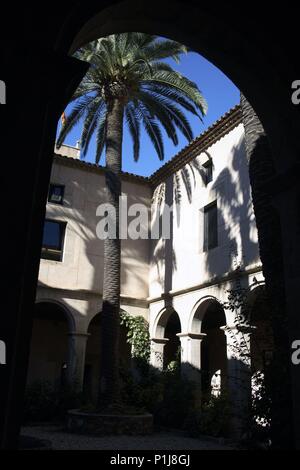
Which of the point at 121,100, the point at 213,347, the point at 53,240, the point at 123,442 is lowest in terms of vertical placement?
the point at 123,442

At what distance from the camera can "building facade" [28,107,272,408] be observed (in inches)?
586

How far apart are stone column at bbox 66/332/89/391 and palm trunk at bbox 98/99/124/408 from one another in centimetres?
351

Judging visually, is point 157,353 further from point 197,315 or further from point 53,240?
point 53,240

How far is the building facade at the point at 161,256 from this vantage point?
48.9 feet

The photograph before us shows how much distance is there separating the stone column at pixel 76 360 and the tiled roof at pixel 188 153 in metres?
6.76

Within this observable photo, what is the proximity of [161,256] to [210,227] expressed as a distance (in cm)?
A: 319

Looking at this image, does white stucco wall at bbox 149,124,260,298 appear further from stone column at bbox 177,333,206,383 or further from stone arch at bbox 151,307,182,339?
stone column at bbox 177,333,206,383

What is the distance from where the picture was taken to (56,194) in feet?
59.4

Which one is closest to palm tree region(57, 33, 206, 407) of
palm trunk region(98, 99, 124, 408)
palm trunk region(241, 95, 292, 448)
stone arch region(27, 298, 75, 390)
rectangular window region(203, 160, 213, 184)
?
palm trunk region(98, 99, 124, 408)

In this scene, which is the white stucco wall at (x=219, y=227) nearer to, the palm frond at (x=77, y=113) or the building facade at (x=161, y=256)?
the building facade at (x=161, y=256)

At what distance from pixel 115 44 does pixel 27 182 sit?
522 inches

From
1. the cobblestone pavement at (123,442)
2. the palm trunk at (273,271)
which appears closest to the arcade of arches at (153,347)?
the cobblestone pavement at (123,442)

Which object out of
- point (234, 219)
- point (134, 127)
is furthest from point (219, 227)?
point (134, 127)

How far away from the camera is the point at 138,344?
17.5 m
